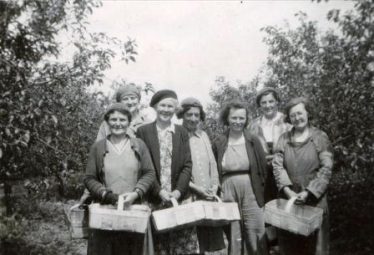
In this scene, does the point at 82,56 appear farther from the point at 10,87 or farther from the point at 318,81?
the point at 318,81

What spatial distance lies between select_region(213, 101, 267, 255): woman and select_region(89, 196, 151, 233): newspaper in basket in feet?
4.07

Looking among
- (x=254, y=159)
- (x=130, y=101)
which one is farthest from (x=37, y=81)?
(x=254, y=159)

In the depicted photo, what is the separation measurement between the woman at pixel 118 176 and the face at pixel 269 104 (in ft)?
5.65

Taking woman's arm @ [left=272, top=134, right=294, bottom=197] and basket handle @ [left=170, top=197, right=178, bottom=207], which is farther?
woman's arm @ [left=272, top=134, right=294, bottom=197]

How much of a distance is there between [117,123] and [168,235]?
122cm

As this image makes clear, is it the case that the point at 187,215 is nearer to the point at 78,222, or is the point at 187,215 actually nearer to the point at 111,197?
the point at 111,197

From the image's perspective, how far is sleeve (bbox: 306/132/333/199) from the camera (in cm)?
418

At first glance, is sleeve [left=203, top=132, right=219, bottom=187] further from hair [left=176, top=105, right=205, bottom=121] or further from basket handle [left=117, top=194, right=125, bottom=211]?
basket handle [left=117, top=194, right=125, bottom=211]

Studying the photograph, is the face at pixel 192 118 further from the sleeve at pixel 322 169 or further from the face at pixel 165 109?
the sleeve at pixel 322 169

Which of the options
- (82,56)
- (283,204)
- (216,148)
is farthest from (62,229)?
(283,204)

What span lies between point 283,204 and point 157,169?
123 centimetres

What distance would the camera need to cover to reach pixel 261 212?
463 cm

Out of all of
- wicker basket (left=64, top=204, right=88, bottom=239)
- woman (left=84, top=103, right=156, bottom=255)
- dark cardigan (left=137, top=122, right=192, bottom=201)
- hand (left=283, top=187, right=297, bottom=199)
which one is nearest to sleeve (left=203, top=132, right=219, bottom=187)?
dark cardigan (left=137, top=122, right=192, bottom=201)

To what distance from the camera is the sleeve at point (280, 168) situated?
4.37m
